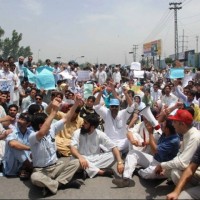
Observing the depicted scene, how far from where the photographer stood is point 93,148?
570cm

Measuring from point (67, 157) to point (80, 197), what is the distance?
214 centimetres

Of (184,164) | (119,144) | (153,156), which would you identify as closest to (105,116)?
(119,144)

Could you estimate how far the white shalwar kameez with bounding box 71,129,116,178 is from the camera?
18.3 feet

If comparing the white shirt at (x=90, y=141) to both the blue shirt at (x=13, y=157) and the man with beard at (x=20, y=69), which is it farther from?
the man with beard at (x=20, y=69)

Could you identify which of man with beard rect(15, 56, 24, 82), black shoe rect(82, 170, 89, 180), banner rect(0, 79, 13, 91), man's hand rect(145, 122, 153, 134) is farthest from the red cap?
man with beard rect(15, 56, 24, 82)

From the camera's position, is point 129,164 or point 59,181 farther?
point 129,164

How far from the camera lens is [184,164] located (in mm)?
4199

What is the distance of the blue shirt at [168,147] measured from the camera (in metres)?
4.98

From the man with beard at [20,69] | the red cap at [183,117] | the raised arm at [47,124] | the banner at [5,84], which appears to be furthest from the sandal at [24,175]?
the man with beard at [20,69]

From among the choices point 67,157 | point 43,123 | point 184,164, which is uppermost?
point 43,123

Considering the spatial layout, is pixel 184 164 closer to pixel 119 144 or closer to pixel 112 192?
pixel 112 192

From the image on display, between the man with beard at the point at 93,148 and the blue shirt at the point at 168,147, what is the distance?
76 centimetres

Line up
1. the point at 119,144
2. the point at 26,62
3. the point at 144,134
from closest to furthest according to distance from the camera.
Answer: the point at 144,134, the point at 119,144, the point at 26,62

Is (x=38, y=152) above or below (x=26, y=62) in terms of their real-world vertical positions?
below
